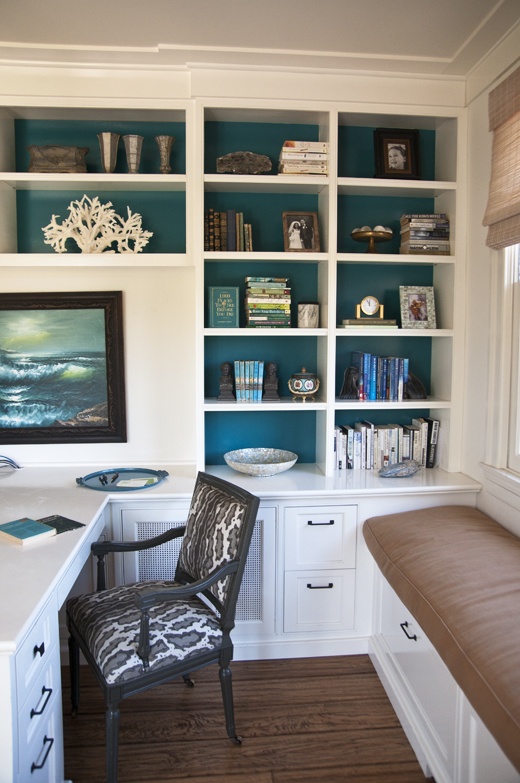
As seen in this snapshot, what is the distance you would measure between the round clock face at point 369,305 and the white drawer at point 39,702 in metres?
2.01

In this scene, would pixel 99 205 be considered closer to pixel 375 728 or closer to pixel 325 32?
pixel 325 32

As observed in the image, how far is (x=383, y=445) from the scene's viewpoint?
2967 millimetres

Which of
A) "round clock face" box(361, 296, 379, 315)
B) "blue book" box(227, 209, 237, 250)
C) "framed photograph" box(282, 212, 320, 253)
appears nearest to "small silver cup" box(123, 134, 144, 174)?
"blue book" box(227, 209, 237, 250)

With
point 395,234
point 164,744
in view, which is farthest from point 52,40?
point 164,744

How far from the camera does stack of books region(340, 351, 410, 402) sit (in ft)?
9.63

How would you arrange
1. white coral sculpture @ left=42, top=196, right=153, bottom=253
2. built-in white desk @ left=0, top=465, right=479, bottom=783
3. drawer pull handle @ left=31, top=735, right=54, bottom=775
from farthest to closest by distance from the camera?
white coral sculpture @ left=42, top=196, right=153, bottom=253, built-in white desk @ left=0, top=465, right=479, bottom=783, drawer pull handle @ left=31, top=735, right=54, bottom=775

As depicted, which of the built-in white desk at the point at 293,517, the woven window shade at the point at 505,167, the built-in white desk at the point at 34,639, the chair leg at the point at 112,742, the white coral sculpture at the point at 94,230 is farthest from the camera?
the white coral sculpture at the point at 94,230

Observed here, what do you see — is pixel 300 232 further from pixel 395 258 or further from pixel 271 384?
pixel 271 384

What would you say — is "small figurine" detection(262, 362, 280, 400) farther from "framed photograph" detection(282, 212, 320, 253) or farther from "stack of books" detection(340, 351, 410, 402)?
"framed photograph" detection(282, 212, 320, 253)

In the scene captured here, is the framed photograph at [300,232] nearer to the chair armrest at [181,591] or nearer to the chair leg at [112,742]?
the chair armrest at [181,591]

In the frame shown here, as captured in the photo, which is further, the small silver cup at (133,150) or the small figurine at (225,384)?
the small figurine at (225,384)

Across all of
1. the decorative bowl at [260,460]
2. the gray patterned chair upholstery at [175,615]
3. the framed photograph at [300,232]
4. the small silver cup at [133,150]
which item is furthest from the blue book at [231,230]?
the gray patterned chair upholstery at [175,615]

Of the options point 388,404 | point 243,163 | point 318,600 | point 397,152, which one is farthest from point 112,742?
point 397,152

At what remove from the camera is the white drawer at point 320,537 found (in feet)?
8.68
